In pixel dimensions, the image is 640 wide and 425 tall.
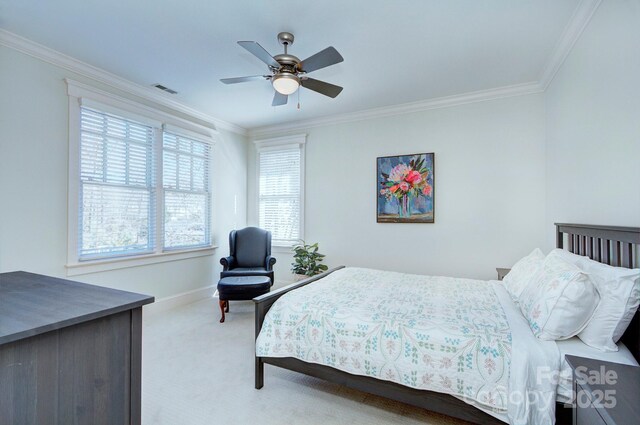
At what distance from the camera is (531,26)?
2426mm

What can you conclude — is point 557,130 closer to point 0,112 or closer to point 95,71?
point 95,71

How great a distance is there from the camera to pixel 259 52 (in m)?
2.20

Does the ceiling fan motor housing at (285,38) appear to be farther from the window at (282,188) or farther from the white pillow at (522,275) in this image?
the white pillow at (522,275)

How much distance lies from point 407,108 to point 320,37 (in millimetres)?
1939

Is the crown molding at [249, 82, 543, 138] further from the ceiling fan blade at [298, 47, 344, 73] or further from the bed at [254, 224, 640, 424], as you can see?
the ceiling fan blade at [298, 47, 344, 73]

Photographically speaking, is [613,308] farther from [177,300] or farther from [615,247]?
[177,300]

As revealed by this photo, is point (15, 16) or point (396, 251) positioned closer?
point (15, 16)

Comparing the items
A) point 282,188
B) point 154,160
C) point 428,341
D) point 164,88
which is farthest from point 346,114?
point 428,341

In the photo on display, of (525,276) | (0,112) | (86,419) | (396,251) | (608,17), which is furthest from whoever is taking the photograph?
(396,251)

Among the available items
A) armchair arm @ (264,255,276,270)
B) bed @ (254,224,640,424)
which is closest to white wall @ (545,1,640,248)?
bed @ (254,224,640,424)

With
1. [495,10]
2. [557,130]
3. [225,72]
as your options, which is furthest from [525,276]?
[225,72]

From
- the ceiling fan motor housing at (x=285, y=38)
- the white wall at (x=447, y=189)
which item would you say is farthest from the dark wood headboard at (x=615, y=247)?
the ceiling fan motor housing at (x=285, y=38)

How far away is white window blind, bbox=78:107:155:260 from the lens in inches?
125

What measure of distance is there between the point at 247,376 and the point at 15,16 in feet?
11.0
